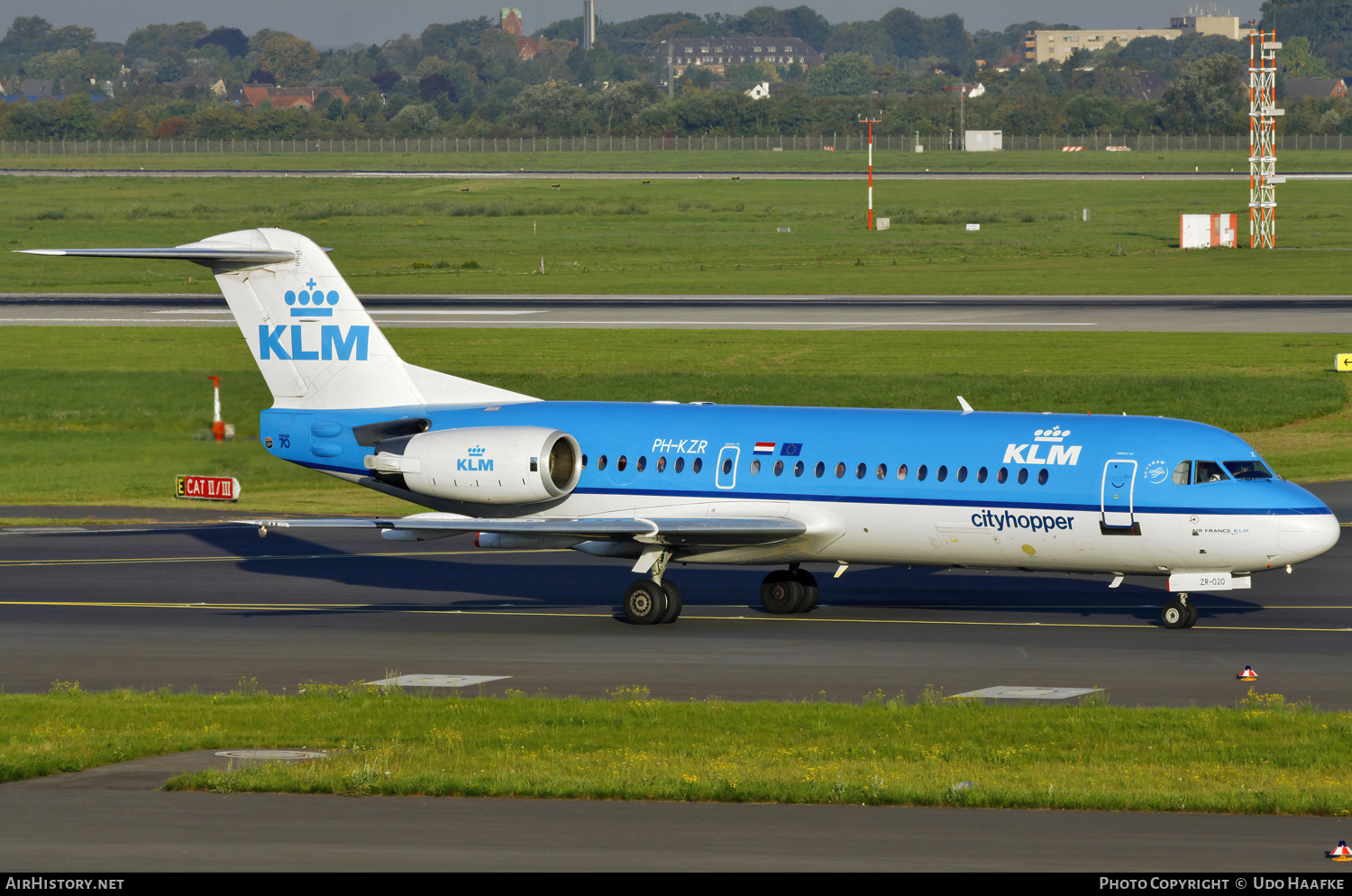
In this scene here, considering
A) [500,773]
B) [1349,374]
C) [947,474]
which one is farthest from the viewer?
[1349,374]

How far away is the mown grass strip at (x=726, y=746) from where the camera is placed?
18.8 meters

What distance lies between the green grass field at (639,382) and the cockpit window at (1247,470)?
21994mm

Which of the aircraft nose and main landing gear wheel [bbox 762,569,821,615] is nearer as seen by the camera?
the aircraft nose

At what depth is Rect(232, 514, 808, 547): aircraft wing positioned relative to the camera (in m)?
31.8

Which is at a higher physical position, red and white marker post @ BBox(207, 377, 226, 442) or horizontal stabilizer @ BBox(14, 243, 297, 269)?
horizontal stabilizer @ BBox(14, 243, 297, 269)

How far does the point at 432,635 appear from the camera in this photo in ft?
105

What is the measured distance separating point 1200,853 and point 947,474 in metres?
15.9

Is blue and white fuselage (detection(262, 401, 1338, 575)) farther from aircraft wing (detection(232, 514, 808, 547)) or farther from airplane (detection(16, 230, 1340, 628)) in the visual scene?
aircraft wing (detection(232, 514, 808, 547))

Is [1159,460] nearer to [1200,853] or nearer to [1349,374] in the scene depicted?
[1200,853]

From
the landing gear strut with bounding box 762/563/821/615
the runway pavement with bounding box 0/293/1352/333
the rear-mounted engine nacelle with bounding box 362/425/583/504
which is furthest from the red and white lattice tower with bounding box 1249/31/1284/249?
the rear-mounted engine nacelle with bounding box 362/425/583/504

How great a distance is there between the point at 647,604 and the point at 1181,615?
32.0ft

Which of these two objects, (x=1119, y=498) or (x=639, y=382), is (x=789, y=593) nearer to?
(x=1119, y=498)

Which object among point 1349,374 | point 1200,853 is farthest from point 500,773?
point 1349,374

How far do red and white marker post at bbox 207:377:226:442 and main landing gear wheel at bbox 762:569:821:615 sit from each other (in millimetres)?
14284
